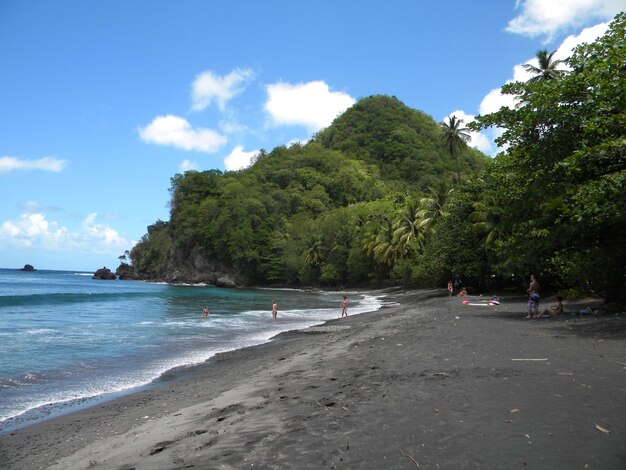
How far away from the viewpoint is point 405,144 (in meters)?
117

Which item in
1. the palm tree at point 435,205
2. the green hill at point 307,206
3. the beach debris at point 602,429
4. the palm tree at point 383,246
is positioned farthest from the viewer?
the green hill at point 307,206

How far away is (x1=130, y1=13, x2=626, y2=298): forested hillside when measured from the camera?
12.9 metres

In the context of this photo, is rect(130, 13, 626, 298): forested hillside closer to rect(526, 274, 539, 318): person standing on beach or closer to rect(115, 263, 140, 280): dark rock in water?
rect(526, 274, 539, 318): person standing on beach

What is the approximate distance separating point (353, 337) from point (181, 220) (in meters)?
88.9

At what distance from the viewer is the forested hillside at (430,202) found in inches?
508

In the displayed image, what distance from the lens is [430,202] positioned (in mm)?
48406

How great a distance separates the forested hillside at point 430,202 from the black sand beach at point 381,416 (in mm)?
4845

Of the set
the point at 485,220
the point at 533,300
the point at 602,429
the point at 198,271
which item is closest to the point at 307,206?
the point at 198,271

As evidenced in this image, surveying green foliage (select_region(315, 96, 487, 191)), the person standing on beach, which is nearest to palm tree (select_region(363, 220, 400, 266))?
the person standing on beach

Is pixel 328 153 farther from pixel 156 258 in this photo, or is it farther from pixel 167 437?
pixel 167 437

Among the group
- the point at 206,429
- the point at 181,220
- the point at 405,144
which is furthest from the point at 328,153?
the point at 206,429

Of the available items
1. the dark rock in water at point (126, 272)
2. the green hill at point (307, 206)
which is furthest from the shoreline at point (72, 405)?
the dark rock in water at point (126, 272)

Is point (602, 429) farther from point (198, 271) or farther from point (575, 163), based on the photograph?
point (198, 271)

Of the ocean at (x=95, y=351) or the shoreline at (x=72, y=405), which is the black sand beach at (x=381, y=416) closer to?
the shoreline at (x=72, y=405)
